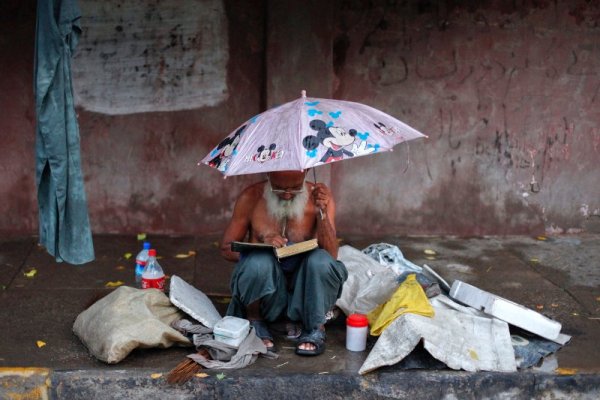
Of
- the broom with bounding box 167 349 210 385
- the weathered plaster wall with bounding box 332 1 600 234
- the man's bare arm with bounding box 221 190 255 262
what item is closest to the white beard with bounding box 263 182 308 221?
the man's bare arm with bounding box 221 190 255 262

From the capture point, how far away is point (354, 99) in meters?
6.42

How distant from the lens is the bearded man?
13.8 ft

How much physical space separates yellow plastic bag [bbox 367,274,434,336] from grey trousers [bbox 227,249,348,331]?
28cm

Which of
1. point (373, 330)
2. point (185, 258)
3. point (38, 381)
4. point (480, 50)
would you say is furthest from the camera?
point (480, 50)

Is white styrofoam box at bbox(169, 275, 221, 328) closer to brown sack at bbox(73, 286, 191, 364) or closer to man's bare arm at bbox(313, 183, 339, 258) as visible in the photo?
brown sack at bbox(73, 286, 191, 364)

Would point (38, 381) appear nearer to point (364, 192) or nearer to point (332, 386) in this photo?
point (332, 386)

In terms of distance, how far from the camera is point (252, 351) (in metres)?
4.12

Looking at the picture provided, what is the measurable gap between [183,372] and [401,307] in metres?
1.19

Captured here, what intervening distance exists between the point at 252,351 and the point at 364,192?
2.75 metres

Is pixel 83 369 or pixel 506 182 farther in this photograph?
pixel 506 182

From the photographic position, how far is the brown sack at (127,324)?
4.07 metres

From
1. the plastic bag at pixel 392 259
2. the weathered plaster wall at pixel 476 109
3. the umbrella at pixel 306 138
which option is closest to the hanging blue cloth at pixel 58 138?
the umbrella at pixel 306 138

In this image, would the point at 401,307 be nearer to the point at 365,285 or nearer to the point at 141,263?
the point at 365,285

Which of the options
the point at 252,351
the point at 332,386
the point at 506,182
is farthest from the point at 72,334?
the point at 506,182
